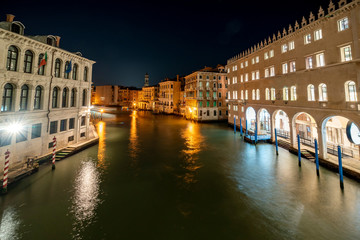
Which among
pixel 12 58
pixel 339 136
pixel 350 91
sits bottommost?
pixel 339 136

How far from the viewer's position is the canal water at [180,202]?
8430mm

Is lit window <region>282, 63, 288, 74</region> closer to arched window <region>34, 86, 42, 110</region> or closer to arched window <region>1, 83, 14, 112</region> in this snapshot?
arched window <region>34, 86, 42, 110</region>

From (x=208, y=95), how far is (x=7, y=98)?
48596mm

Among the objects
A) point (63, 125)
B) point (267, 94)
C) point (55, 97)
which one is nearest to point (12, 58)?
point (55, 97)

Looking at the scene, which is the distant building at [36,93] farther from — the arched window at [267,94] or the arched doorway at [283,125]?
the arched doorway at [283,125]

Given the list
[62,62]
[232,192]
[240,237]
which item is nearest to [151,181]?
[232,192]

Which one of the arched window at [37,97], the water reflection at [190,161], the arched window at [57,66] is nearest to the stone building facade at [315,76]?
the water reflection at [190,161]

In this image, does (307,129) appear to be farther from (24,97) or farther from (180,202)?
(24,97)

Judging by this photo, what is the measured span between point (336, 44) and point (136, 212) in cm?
2254

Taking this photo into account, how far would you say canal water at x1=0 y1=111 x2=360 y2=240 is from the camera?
27.7 feet

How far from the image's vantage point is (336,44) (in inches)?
610

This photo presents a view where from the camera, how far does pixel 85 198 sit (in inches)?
444

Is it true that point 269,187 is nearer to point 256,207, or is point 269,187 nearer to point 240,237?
point 256,207

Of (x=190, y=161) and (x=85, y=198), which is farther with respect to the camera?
(x=190, y=161)
